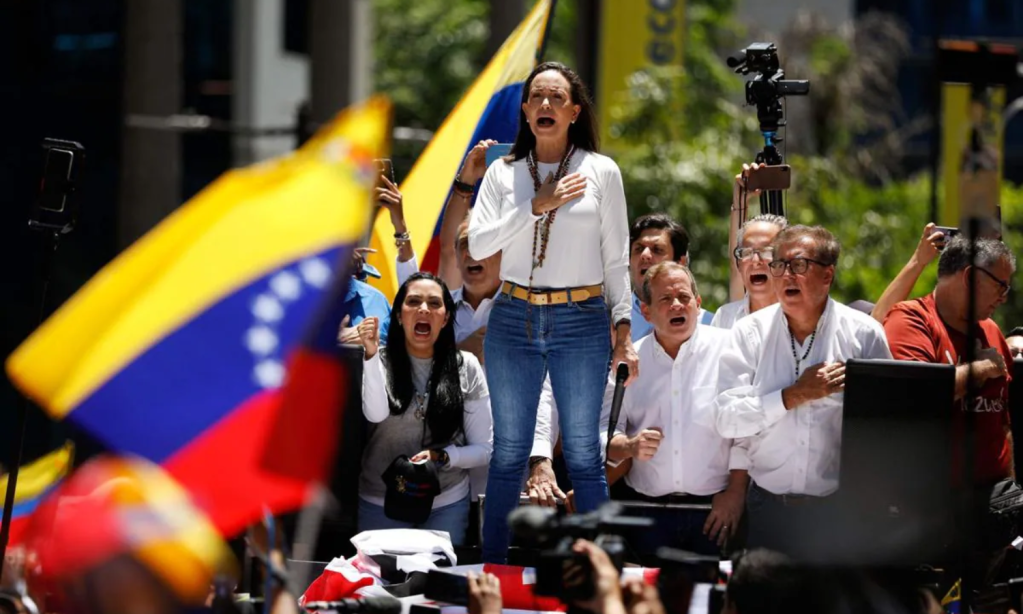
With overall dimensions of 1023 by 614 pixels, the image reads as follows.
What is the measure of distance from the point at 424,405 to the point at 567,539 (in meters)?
2.38

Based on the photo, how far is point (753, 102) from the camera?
7.95m

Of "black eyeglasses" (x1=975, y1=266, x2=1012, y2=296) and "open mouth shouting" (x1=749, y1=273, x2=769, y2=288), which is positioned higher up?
"black eyeglasses" (x1=975, y1=266, x2=1012, y2=296)

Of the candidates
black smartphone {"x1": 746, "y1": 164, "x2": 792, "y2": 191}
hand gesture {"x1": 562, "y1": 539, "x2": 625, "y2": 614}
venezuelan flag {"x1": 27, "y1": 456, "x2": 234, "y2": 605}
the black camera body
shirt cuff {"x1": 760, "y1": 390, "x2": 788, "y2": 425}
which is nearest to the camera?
venezuelan flag {"x1": 27, "y1": 456, "x2": 234, "y2": 605}

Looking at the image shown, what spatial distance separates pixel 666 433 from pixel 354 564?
141cm

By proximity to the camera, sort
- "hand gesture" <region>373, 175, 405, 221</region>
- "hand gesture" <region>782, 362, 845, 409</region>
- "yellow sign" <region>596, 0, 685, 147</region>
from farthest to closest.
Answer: "yellow sign" <region>596, 0, 685, 147</region>, "hand gesture" <region>373, 175, 405, 221</region>, "hand gesture" <region>782, 362, 845, 409</region>

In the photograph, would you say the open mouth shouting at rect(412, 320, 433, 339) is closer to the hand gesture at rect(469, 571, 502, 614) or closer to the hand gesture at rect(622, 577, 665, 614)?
the hand gesture at rect(469, 571, 502, 614)

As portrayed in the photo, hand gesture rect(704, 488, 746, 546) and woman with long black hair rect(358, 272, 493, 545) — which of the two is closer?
hand gesture rect(704, 488, 746, 546)

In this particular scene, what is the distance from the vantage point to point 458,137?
371 inches

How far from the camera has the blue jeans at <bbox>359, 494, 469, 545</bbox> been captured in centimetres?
741

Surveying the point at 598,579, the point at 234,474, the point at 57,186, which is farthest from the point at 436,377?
the point at 234,474

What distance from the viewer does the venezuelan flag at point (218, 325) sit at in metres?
4.49

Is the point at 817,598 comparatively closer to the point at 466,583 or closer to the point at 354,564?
the point at 466,583

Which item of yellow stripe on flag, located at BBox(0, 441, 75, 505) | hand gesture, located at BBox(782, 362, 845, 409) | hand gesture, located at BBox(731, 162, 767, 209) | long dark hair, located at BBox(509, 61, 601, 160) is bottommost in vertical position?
yellow stripe on flag, located at BBox(0, 441, 75, 505)

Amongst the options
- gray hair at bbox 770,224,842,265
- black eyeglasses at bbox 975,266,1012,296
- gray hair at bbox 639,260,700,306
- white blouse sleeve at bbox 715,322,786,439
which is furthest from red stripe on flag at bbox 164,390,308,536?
black eyeglasses at bbox 975,266,1012,296
